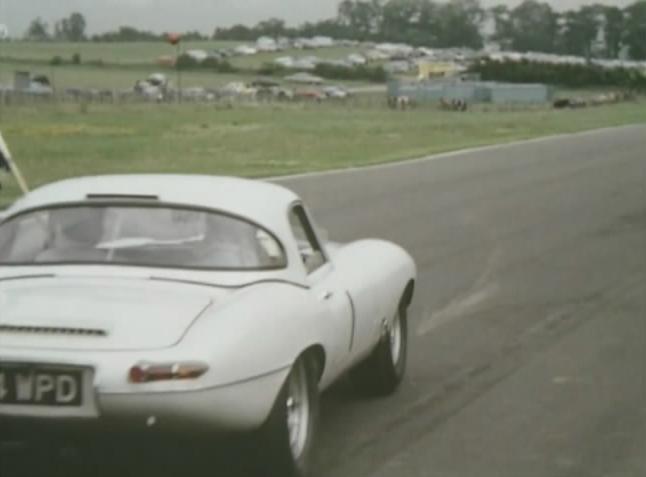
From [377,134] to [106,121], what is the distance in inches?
339

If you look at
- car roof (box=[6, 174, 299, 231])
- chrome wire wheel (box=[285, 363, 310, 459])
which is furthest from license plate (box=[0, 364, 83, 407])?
car roof (box=[6, 174, 299, 231])

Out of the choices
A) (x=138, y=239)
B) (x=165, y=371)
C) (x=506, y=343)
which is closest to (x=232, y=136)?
(x=506, y=343)

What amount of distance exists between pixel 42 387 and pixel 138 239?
1249mm

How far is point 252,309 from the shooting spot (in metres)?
6.22

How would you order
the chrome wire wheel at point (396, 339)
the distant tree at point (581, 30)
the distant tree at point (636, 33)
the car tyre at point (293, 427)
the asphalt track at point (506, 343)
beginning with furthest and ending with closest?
the distant tree at point (581, 30) → the distant tree at point (636, 33) → the chrome wire wheel at point (396, 339) → the asphalt track at point (506, 343) → the car tyre at point (293, 427)

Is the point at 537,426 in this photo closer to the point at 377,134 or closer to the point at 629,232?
the point at 629,232

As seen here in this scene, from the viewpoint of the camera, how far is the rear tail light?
567 cm

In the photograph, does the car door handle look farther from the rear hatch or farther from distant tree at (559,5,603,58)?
distant tree at (559,5,603,58)

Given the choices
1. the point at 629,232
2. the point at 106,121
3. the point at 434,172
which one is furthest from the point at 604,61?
the point at 629,232

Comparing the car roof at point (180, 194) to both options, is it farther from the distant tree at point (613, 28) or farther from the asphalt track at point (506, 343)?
the distant tree at point (613, 28)

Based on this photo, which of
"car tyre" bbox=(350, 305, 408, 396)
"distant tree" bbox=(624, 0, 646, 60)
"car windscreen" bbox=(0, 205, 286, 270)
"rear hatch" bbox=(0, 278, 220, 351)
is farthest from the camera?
"distant tree" bbox=(624, 0, 646, 60)

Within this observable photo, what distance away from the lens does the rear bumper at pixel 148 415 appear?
5648 mm

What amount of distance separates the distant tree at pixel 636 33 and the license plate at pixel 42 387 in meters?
86.0

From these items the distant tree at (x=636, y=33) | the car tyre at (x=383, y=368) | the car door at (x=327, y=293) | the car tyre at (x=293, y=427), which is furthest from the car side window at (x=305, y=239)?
the distant tree at (x=636, y=33)
